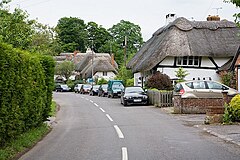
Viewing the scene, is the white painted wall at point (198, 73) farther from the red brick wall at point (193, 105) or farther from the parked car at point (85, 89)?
the parked car at point (85, 89)

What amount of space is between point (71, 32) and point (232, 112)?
299 feet

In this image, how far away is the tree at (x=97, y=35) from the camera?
349ft

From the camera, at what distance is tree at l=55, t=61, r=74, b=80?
88125 mm

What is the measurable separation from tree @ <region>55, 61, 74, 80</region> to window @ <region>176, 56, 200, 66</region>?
45771mm

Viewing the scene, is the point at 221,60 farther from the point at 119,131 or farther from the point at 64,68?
the point at 64,68

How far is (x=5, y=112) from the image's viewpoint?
410 inches

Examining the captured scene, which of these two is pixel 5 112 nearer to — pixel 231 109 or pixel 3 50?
pixel 3 50

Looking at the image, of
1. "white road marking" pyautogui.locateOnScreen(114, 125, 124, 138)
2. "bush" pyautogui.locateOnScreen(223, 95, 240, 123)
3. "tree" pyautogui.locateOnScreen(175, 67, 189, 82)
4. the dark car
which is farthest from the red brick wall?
"tree" pyautogui.locateOnScreen(175, 67, 189, 82)

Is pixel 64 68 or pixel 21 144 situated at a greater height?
pixel 64 68

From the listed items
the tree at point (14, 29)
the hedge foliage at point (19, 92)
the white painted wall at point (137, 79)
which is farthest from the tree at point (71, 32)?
the hedge foliage at point (19, 92)

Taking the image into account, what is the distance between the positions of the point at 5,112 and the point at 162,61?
3479cm

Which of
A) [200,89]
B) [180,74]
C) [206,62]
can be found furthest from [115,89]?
Result: [200,89]

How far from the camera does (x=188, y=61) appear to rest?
4550cm

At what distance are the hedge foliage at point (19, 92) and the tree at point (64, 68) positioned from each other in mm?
71881
